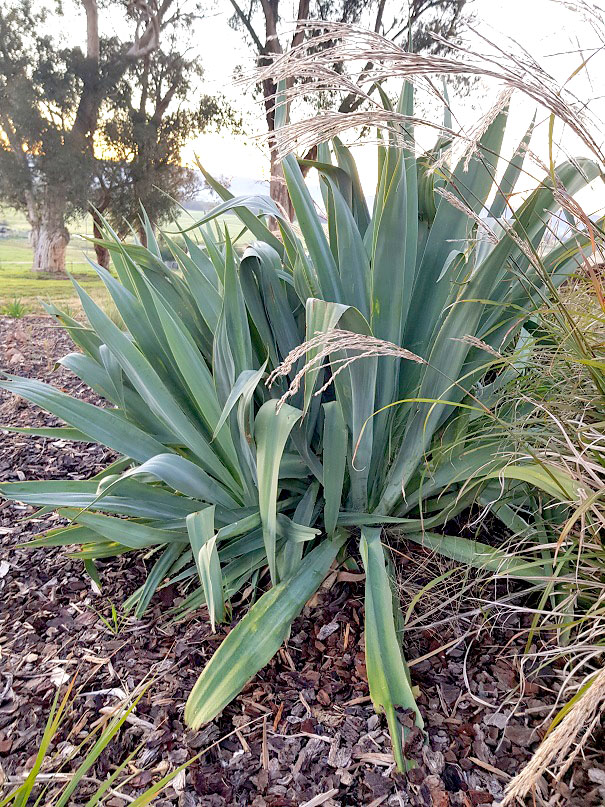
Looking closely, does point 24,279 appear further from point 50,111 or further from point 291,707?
point 291,707

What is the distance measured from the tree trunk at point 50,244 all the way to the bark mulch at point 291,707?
117 inches

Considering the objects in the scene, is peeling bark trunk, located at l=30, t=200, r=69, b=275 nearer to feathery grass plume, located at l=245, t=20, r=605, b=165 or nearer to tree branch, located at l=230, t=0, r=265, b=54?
tree branch, located at l=230, t=0, r=265, b=54

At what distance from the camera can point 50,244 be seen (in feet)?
11.7

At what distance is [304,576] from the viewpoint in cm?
90

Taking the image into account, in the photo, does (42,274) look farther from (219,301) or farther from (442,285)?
(442,285)

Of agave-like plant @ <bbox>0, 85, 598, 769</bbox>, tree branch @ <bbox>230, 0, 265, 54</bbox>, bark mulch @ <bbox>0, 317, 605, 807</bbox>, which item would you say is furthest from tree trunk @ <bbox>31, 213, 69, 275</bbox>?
bark mulch @ <bbox>0, 317, 605, 807</bbox>

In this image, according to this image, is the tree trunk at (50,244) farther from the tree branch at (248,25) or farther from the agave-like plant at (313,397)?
the agave-like plant at (313,397)

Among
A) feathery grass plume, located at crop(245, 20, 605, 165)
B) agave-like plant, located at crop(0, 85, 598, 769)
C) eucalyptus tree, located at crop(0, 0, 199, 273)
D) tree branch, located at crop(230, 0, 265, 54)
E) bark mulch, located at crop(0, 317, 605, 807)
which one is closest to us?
feathery grass plume, located at crop(245, 20, 605, 165)

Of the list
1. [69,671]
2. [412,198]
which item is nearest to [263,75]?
[412,198]

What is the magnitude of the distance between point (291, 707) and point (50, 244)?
3493 millimetres

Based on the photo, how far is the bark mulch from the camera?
2.30 ft

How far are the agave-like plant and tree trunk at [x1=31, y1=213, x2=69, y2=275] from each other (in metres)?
2.82

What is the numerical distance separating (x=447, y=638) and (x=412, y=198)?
2.39 ft

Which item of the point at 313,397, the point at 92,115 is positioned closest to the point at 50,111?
the point at 92,115
